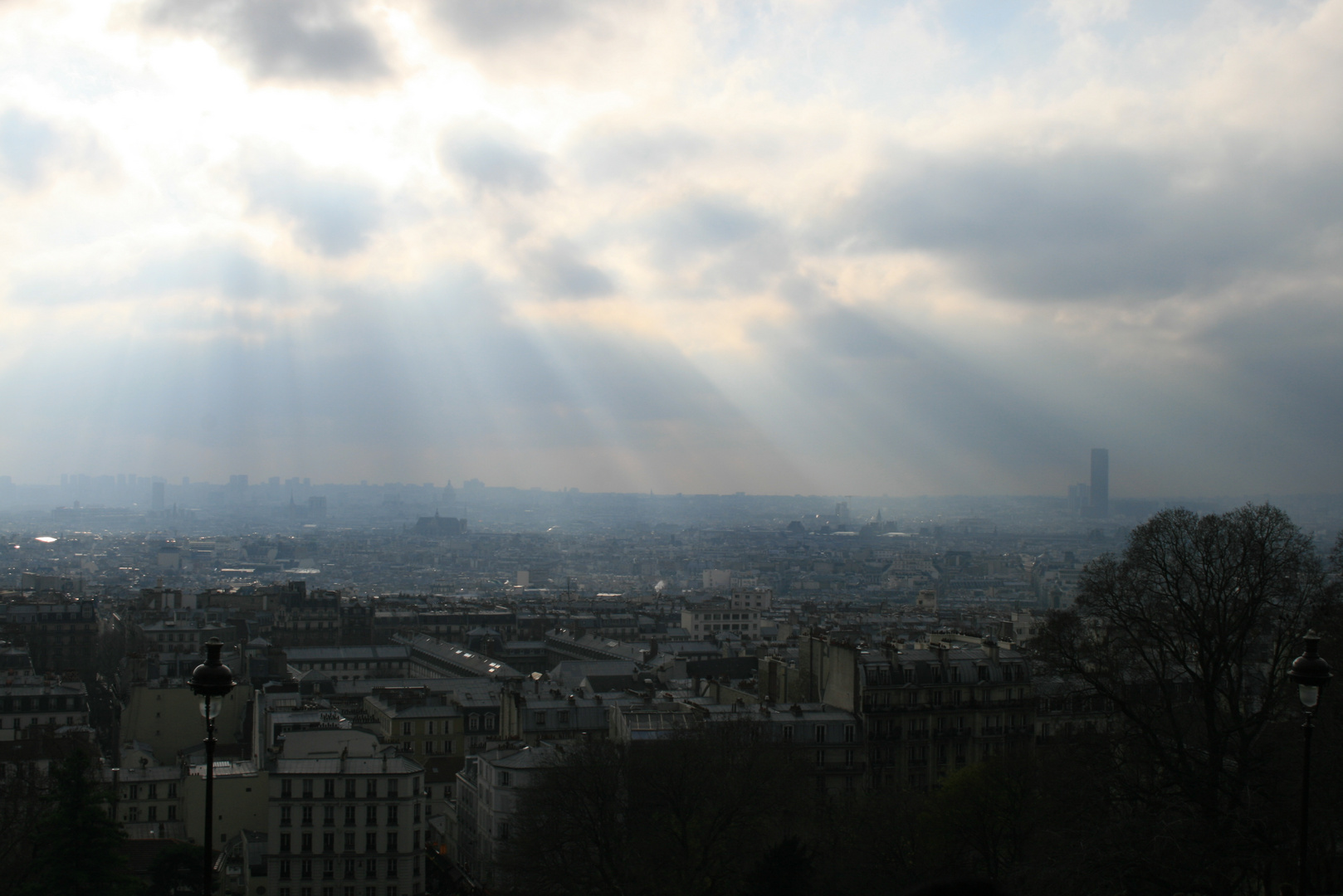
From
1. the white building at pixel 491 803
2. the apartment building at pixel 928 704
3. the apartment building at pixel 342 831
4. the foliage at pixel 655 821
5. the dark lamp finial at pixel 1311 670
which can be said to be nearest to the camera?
the dark lamp finial at pixel 1311 670

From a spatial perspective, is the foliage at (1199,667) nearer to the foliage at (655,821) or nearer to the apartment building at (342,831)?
the foliage at (655,821)

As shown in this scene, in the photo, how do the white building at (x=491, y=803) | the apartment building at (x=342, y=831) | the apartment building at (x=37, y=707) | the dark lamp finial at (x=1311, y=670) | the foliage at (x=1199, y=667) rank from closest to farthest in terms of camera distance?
the dark lamp finial at (x=1311, y=670)
the foliage at (x=1199, y=667)
the apartment building at (x=342, y=831)
the white building at (x=491, y=803)
the apartment building at (x=37, y=707)

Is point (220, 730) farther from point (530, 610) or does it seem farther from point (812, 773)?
point (530, 610)

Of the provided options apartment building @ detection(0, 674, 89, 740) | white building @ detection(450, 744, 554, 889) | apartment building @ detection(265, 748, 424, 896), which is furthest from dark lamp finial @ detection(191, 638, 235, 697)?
apartment building @ detection(0, 674, 89, 740)

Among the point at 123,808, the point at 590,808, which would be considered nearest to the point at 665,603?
the point at 123,808

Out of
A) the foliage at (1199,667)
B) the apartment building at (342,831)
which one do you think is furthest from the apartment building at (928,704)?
the apartment building at (342,831)

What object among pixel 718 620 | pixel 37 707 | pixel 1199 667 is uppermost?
pixel 1199 667

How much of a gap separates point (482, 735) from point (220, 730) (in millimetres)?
11453

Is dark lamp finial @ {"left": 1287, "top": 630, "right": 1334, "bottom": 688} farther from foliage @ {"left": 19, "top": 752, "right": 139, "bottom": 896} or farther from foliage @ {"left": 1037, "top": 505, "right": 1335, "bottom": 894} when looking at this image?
foliage @ {"left": 19, "top": 752, "right": 139, "bottom": 896}

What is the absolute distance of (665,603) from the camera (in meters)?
123

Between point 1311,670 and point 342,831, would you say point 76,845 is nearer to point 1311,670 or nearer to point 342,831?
point 342,831

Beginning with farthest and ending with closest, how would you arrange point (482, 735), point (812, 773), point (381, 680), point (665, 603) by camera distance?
point (665, 603) < point (381, 680) < point (482, 735) < point (812, 773)

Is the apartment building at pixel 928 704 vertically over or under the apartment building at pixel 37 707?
over

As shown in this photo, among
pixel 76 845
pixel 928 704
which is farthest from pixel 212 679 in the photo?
pixel 928 704
